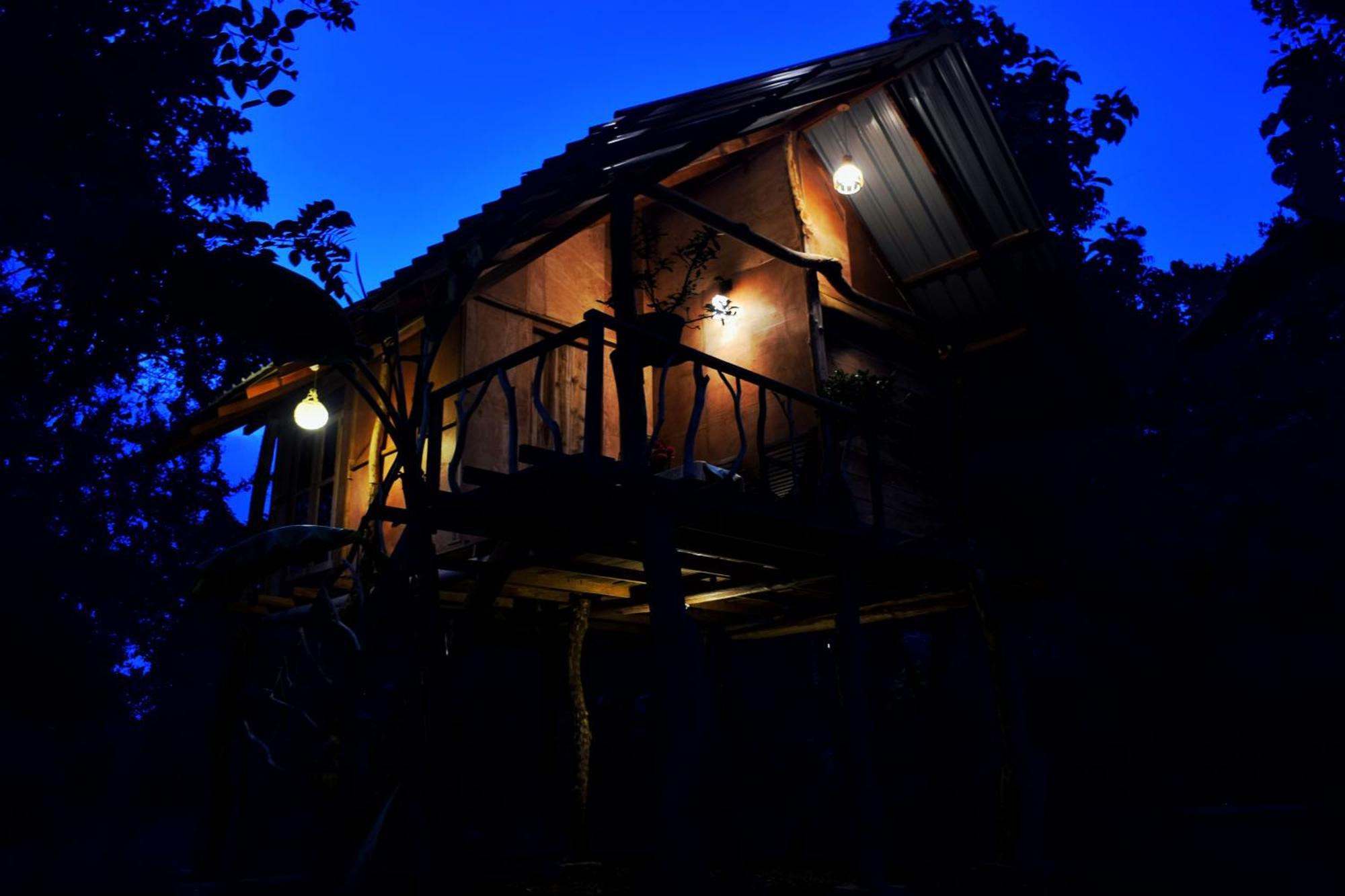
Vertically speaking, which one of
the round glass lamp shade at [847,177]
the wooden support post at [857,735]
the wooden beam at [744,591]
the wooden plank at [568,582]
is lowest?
the wooden support post at [857,735]

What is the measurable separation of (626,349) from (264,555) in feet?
14.5

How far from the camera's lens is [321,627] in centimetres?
995

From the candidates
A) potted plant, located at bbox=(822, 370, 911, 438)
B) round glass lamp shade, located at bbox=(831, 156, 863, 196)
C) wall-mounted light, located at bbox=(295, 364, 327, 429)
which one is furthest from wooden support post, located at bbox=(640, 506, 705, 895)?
round glass lamp shade, located at bbox=(831, 156, 863, 196)

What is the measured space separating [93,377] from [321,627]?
1505 centimetres

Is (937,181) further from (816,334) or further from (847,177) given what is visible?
(816,334)

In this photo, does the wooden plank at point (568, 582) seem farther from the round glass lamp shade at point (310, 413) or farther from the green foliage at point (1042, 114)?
the green foliage at point (1042, 114)

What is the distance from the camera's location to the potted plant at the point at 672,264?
447 inches

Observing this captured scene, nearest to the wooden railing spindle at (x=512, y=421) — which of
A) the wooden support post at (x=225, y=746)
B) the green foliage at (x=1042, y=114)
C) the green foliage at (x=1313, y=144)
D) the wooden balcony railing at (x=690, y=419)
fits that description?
the wooden balcony railing at (x=690, y=419)

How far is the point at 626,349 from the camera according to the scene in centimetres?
734

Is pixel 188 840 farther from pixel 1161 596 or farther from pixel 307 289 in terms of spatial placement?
pixel 1161 596

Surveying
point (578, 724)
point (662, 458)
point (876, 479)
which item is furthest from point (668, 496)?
point (578, 724)

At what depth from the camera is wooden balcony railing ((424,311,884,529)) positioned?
7059 millimetres

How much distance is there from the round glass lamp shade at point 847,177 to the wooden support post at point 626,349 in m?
3.64

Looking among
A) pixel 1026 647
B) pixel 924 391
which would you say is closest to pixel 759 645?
pixel 1026 647
